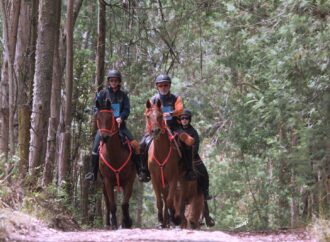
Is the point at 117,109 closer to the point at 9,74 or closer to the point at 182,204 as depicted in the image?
the point at 182,204

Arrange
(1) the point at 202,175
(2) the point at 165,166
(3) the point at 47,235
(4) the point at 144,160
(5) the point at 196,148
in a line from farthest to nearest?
1. (1) the point at 202,175
2. (5) the point at 196,148
3. (4) the point at 144,160
4. (2) the point at 165,166
5. (3) the point at 47,235

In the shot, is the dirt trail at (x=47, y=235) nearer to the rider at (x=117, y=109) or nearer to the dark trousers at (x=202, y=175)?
the rider at (x=117, y=109)

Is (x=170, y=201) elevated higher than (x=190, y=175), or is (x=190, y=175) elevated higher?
(x=190, y=175)

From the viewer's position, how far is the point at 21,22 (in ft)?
64.0

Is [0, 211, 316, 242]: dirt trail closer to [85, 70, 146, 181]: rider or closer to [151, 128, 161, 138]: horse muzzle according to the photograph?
[151, 128, 161, 138]: horse muzzle

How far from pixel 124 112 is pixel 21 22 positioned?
6606 mm

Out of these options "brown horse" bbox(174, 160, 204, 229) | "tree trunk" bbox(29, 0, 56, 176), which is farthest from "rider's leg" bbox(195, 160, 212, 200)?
"tree trunk" bbox(29, 0, 56, 176)

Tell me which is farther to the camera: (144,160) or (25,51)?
(25,51)

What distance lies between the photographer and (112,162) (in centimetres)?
1380

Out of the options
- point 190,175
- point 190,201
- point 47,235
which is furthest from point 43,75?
point 190,201

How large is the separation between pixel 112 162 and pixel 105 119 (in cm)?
114

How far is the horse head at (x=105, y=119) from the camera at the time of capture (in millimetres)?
13094

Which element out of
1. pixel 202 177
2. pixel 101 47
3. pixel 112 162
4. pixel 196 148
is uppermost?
pixel 101 47

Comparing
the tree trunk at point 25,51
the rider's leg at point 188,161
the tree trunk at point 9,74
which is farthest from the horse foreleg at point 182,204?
the tree trunk at point 25,51
